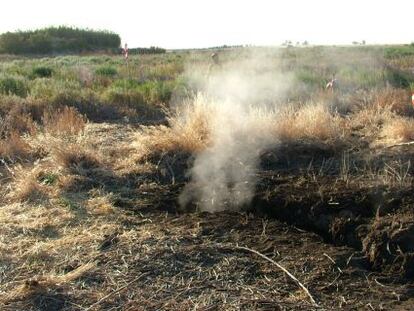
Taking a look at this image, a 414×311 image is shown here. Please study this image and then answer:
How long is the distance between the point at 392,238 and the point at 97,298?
2231mm

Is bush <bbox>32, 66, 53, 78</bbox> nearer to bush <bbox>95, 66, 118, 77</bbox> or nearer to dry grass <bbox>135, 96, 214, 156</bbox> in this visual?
bush <bbox>95, 66, 118, 77</bbox>

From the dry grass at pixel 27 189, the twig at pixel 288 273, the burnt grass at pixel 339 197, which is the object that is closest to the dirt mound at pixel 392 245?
the burnt grass at pixel 339 197

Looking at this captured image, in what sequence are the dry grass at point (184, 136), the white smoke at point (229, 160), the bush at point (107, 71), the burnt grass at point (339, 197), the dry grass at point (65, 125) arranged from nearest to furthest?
the burnt grass at point (339, 197), the white smoke at point (229, 160), the dry grass at point (184, 136), the dry grass at point (65, 125), the bush at point (107, 71)

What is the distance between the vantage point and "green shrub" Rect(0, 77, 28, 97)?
12609 millimetres

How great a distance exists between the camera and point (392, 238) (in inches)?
171

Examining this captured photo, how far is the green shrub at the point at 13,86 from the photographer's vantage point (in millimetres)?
12609

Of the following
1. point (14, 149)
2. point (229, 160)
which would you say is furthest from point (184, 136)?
point (14, 149)

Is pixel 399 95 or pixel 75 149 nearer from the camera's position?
pixel 75 149

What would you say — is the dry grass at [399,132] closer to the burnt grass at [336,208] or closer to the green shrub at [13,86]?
the burnt grass at [336,208]

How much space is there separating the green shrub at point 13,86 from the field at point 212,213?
10.8ft

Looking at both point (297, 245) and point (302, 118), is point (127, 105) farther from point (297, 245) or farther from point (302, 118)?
point (297, 245)

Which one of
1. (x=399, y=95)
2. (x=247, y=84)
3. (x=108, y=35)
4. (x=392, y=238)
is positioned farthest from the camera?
(x=108, y=35)

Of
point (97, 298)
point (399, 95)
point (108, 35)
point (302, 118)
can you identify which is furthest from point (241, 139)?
point (108, 35)

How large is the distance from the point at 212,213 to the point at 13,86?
915 cm
